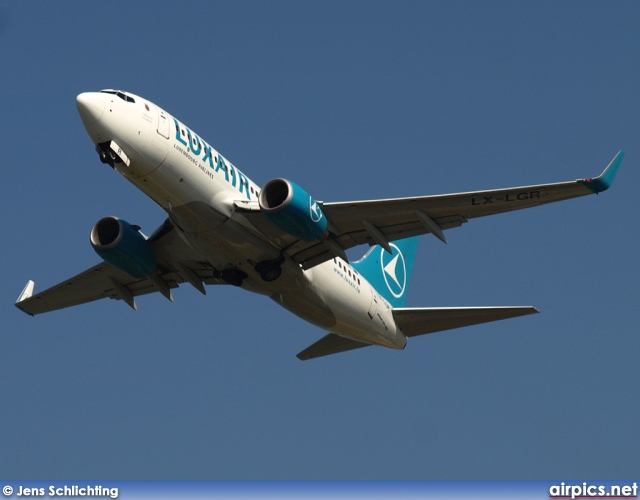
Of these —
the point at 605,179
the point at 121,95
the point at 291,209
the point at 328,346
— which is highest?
the point at 121,95

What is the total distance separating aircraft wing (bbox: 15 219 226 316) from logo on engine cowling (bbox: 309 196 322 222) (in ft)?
16.5

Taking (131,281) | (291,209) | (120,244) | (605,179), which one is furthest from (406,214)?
(131,281)

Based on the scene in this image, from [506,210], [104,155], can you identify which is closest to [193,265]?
[104,155]

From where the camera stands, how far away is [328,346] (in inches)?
1593

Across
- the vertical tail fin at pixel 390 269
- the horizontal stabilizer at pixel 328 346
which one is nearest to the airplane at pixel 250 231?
the horizontal stabilizer at pixel 328 346

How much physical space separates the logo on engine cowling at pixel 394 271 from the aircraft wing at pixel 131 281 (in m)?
8.11

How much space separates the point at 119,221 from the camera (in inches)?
1355

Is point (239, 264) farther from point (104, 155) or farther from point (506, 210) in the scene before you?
point (506, 210)

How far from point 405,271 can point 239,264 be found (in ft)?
42.0

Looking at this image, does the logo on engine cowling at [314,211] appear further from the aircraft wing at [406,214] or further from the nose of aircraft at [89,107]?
the nose of aircraft at [89,107]

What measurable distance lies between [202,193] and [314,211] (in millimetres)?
3247

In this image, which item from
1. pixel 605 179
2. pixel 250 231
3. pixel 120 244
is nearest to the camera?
pixel 605 179

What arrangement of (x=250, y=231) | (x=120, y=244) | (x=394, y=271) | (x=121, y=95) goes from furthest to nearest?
(x=394, y=271) < (x=120, y=244) < (x=250, y=231) < (x=121, y=95)

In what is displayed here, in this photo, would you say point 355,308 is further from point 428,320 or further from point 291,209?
point 291,209
